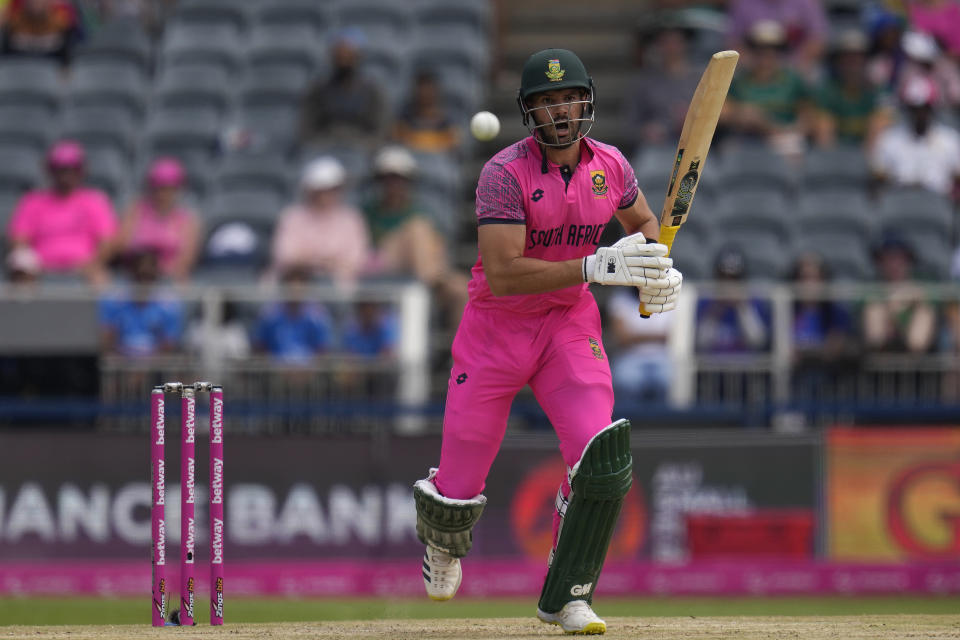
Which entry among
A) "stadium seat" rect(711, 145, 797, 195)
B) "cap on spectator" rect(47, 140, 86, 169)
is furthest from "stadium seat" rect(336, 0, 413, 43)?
"stadium seat" rect(711, 145, 797, 195)

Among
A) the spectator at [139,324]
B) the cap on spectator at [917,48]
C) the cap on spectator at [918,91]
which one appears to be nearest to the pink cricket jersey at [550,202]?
the spectator at [139,324]

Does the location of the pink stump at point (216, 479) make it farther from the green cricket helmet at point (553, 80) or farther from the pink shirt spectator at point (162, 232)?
the pink shirt spectator at point (162, 232)

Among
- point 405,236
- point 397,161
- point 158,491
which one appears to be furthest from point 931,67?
point 158,491

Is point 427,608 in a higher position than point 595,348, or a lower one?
lower

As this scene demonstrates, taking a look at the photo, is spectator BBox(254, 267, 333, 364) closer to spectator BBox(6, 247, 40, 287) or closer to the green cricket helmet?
spectator BBox(6, 247, 40, 287)

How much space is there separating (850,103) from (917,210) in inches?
46.6

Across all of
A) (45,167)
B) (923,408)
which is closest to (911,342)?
(923,408)

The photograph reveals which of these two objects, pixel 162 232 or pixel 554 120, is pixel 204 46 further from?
pixel 554 120

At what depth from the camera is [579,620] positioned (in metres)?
5.63

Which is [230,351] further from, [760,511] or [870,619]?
[870,619]

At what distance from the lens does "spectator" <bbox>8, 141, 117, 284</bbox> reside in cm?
1100

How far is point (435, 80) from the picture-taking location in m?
11.9

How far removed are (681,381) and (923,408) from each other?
1.48 meters

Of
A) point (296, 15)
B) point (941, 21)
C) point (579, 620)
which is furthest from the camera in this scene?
point (296, 15)
